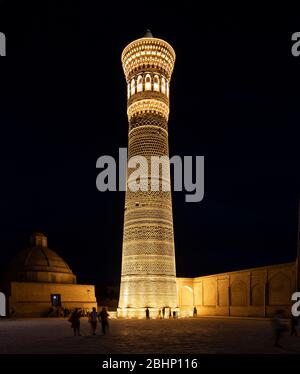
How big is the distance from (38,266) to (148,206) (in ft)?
49.2

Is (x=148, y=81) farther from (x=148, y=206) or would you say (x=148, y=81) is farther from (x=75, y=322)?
(x=75, y=322)

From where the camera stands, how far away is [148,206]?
24.0 meters

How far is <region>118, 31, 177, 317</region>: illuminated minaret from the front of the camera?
23.3 metres

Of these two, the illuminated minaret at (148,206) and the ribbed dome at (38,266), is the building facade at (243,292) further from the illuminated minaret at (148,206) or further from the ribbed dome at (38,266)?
the ribbed dome at (38,266)

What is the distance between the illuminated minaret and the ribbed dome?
12582mm

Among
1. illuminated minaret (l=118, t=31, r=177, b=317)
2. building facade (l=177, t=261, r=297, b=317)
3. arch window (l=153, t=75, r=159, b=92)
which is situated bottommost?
building facade (l=177, t=261, r=297, b=317)

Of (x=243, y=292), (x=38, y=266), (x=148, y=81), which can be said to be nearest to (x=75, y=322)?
(x=243, y=292)

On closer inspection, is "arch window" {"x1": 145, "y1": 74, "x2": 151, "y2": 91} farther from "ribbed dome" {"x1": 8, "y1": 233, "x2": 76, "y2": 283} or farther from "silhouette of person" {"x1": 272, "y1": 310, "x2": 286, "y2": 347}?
"silhouette of person" {"x1": 272, "y1": 310, "x2": 286, "y2": 347}

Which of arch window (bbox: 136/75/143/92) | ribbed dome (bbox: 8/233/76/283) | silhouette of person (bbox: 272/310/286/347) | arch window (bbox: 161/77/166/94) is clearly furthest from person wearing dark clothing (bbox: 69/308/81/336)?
ribbed dome (bbox: 8/233/76/283)

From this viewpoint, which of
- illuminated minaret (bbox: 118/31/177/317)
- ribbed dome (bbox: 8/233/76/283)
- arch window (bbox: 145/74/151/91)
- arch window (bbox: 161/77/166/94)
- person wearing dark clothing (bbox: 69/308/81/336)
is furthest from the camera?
ribbed dome (bbox: 8/233/76/283)

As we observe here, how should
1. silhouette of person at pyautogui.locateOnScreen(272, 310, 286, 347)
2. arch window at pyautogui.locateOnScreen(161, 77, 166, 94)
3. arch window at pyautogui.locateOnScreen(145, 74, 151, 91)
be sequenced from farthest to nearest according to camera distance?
1. arch window at pyautogui.locateOnScreen(161, 77, 166, 94)
2. arch window at pyautogui.locateOnScreen(145, 74, 151, 91)
3. silhouette of person at pyautogui.locateOnScreen(272, 310, 286, 347)
